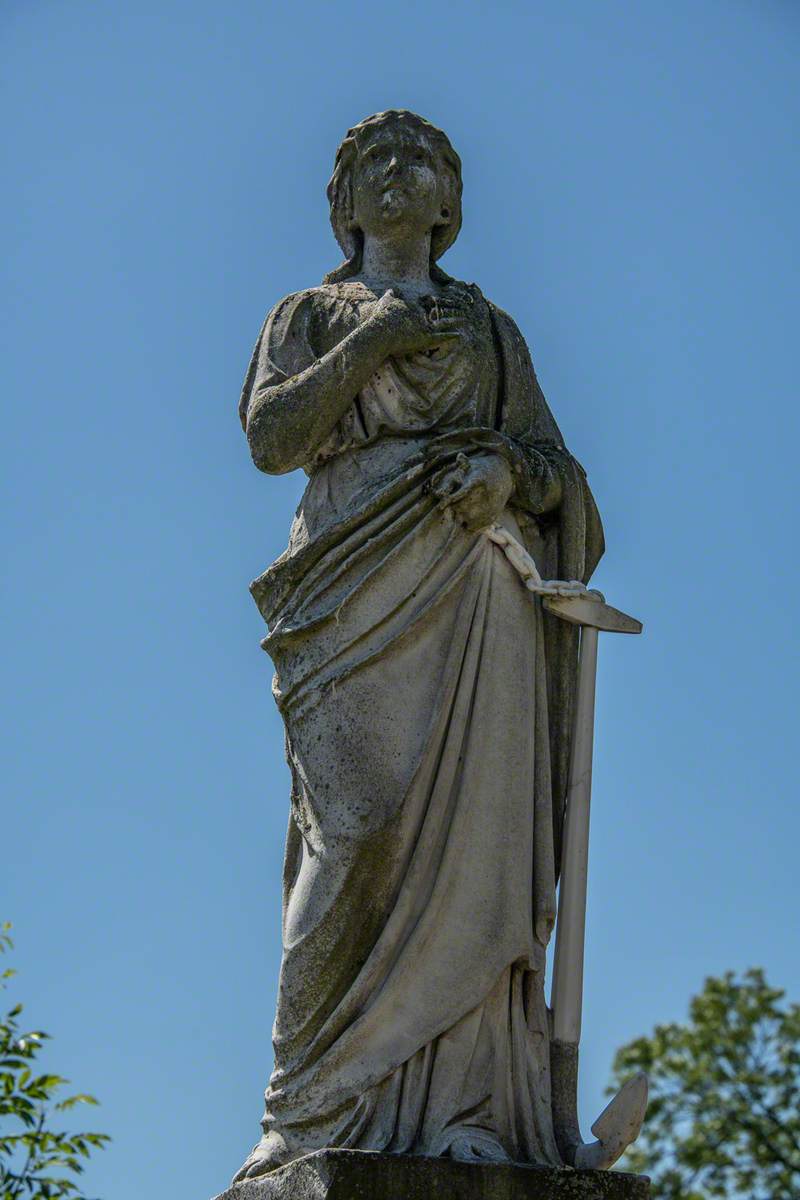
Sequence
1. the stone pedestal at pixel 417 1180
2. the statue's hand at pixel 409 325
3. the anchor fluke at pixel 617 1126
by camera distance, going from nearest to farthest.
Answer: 1. the stone pedestal at pixel 417 1180
2. the anchor fluke at pixel 617 1126
3. the statue's hand at pixel 409 325

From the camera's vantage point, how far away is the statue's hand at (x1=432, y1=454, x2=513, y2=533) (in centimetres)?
974

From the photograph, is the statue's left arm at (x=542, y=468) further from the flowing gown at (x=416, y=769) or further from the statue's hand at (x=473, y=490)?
the statue's hand at (x=473, y=490)

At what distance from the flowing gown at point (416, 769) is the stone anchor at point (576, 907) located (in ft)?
0.27

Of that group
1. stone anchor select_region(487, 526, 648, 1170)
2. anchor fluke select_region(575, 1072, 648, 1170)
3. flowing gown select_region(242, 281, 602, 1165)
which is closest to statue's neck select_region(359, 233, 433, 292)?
flowing gown select_region(242, 281, 602, 1165)

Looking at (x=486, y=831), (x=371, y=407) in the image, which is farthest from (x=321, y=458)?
(x=486, y=831)

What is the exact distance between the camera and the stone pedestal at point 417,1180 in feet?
27.3

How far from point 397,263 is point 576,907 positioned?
10.6 feet

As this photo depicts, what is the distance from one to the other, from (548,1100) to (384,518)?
2574 mm

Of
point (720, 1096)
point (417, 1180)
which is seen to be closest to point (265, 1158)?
point (417, 1180)

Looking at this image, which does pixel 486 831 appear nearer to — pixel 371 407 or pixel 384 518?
pixel 384 518

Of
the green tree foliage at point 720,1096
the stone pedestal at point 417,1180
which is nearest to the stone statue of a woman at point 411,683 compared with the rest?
the stone pedestal at point 417,1180

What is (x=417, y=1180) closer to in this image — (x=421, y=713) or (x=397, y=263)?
(x=421, y=713)

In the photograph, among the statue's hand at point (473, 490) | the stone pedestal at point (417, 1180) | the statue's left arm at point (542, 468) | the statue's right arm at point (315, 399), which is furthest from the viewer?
the statue's left arm at point (542, 468)

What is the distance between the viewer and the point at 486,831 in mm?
9359
